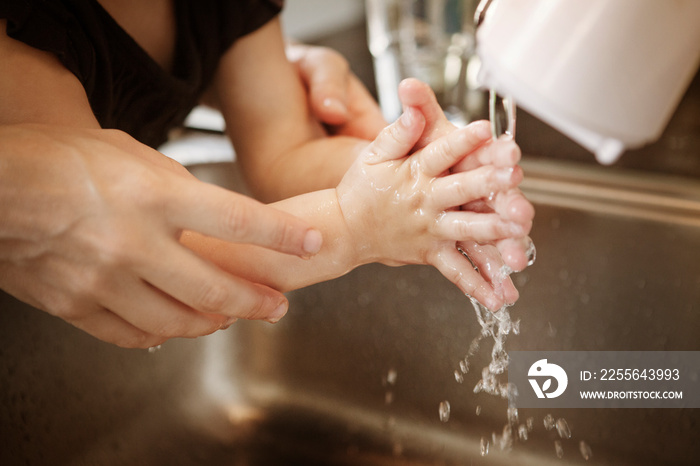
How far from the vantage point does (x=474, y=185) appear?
0.41 metres

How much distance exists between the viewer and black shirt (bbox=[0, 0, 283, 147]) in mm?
435

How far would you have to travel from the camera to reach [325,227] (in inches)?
19.0

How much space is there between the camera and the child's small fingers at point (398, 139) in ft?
1.43

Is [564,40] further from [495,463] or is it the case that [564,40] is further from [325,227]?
[495,463]

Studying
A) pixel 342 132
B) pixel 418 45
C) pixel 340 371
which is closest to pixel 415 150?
pixel 342 132

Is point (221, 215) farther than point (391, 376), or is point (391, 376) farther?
point (391, 376)

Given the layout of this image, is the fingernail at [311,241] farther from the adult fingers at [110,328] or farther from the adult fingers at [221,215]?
the adult fingers at [110,328]

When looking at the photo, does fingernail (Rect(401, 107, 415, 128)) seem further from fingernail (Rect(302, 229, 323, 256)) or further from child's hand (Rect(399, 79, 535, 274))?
fingernail (Rect(302, 229, 323, 256))

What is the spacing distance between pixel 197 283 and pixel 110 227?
2.5 inches

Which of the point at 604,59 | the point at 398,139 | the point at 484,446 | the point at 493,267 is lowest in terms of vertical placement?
the point at 484,446

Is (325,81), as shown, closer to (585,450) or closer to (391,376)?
(391,376)

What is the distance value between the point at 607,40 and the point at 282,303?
28 cm

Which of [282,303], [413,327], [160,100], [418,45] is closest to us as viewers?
[282,303]

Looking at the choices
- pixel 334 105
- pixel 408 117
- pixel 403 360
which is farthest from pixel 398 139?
pixel 403 360
